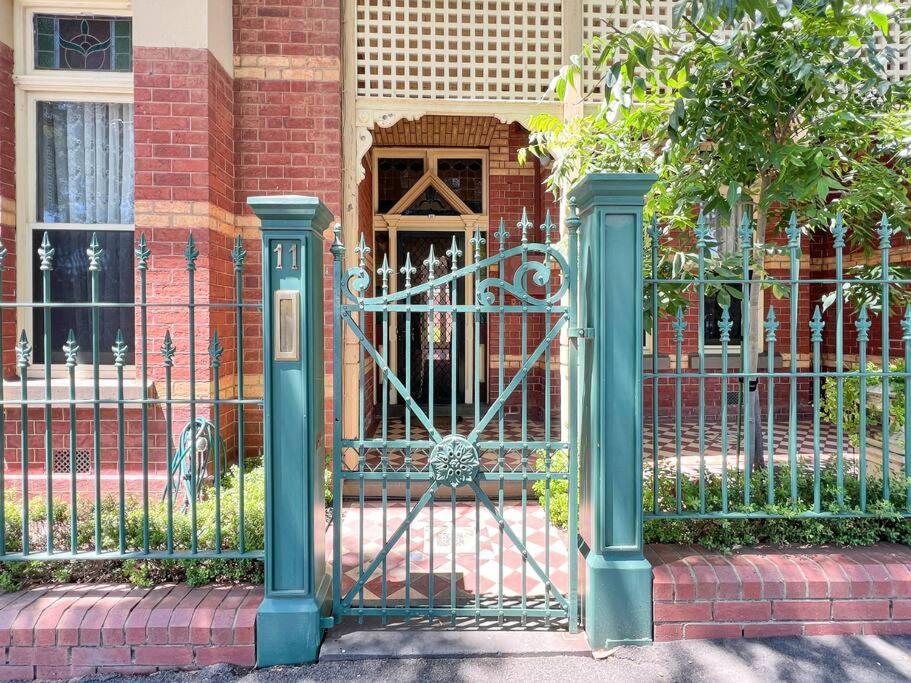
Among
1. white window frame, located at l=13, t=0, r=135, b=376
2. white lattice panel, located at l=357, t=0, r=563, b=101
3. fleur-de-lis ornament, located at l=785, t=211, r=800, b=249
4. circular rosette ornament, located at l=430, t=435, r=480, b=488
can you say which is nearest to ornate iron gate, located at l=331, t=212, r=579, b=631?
circular rosette ornament, located at l=430, t=435, r=480, b=488

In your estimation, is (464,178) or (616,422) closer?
(616,422)

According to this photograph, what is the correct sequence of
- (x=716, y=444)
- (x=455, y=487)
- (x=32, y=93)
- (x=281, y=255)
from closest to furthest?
(x=281, y=255), (x=455, y=487), (x=32, y=93), (x=716, y=444)

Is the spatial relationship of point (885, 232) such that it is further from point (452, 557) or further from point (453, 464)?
point (452, 557)

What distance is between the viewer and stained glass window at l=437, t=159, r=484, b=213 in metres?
8.13

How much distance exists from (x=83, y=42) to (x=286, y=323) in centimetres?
378

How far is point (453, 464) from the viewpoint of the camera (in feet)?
8.99

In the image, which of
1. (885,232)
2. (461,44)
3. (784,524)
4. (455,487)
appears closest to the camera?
(885,232)

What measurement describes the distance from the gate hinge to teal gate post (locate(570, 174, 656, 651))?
28mm

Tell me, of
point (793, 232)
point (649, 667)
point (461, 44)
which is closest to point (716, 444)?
point (793, 232)

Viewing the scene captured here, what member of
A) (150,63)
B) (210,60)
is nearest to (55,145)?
(150,63)

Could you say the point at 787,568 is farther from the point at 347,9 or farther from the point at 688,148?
the point at 347,9

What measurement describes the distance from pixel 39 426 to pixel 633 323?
14.5ft

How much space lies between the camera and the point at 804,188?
271cm

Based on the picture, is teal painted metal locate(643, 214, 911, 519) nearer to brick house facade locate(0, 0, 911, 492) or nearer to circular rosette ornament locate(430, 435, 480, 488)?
circular rosette ornament locate(430, 435, 480, 488)
